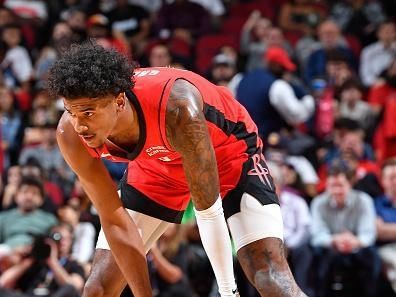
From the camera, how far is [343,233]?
7.94 metres

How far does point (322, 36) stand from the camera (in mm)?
10906

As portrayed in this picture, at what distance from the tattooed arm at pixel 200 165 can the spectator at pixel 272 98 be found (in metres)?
4.57

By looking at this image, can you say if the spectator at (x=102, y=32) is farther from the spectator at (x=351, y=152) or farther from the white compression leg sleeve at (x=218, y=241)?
the white compression leg sleeve at (x=218, y=241)

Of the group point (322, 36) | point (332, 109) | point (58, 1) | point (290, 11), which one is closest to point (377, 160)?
point (332, 109)

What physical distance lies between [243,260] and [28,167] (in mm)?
4519

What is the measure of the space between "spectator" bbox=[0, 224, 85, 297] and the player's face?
11.0 ft

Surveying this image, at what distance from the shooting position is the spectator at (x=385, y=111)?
31.1 feet

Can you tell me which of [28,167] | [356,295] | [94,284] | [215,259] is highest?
[215,259]

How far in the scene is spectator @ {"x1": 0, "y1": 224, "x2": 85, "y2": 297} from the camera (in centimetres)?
740

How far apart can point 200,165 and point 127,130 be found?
1.27ft

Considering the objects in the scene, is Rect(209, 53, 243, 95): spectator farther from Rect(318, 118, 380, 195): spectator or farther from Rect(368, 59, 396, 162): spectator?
Rect(368, 59, 396, 162): spectator

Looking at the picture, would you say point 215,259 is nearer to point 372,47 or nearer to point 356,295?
point 356,295

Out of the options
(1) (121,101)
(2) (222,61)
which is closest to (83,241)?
(2) (222,61)

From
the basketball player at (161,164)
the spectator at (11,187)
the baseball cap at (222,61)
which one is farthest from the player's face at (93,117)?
the baseball cap at (222,61)
